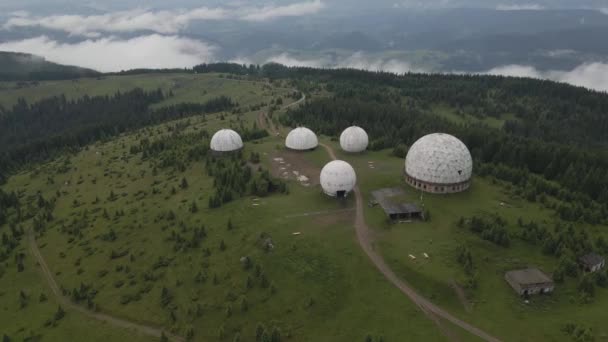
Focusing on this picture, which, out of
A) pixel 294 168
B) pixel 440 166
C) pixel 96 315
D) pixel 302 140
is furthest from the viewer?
pixel 302 140

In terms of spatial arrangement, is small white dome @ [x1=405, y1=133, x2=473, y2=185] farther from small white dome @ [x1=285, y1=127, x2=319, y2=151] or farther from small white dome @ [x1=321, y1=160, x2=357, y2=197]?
small white dome @ [x1=285, y1=127, x2=319, y2=151]

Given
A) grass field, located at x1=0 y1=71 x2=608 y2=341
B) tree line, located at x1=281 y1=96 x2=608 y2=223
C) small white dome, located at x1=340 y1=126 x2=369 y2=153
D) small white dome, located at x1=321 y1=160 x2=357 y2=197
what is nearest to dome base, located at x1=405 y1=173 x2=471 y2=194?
grass field, located at x1=0 y1=71 x2=608 y2=341

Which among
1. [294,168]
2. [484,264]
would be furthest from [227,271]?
[294,168]

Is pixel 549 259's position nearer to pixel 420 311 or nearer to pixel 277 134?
pixel 420 311

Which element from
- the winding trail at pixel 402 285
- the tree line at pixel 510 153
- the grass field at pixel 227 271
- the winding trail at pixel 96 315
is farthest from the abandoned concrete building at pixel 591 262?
the winding trail at pixel 96 315

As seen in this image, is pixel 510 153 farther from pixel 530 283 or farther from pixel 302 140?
pixel 530 283

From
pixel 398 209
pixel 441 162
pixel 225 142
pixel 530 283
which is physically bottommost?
pixel 530 283

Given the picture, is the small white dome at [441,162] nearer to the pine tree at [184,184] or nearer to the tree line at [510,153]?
the tree line at [510,153]
